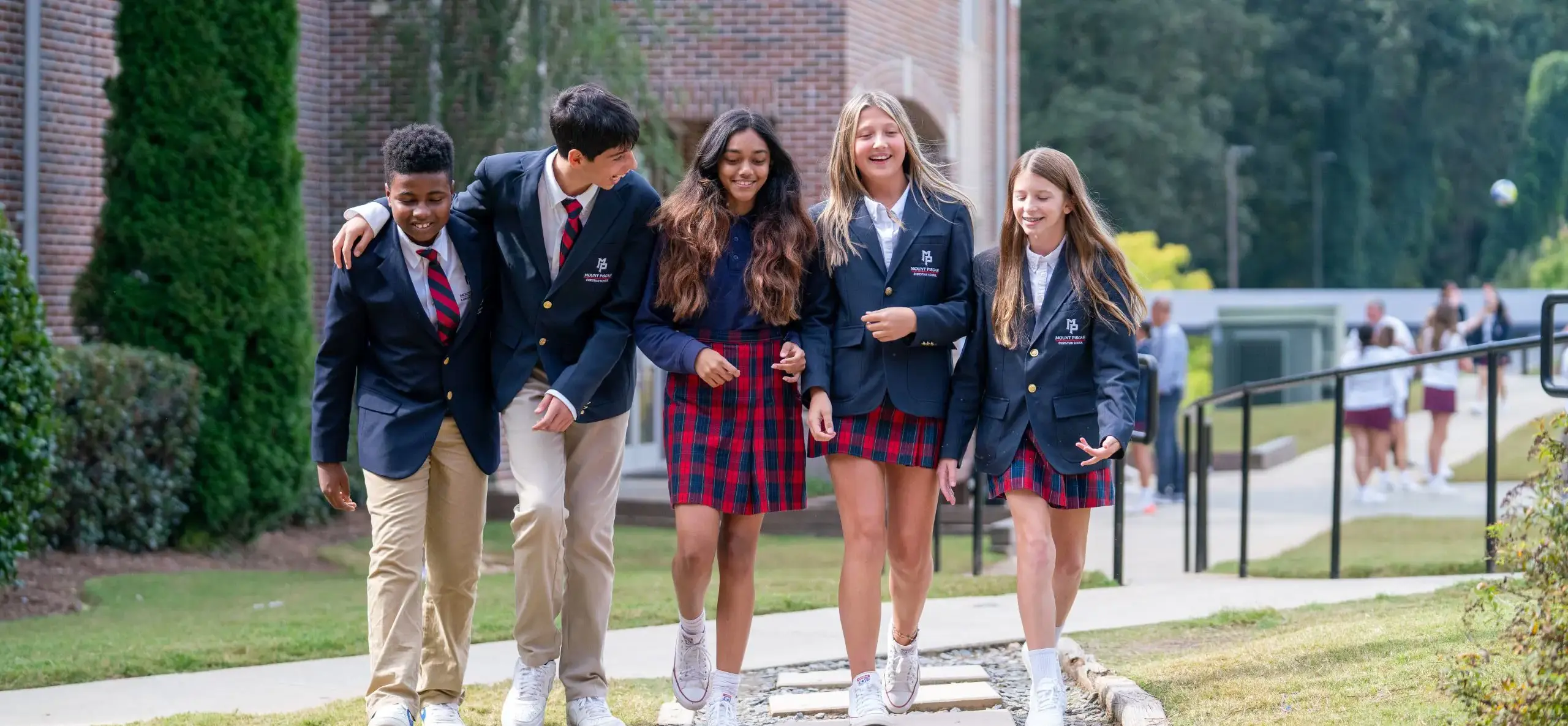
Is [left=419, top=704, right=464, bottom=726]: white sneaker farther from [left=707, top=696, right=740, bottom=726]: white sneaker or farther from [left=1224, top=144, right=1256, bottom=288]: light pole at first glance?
[left=1224, top=144, right=1256, bottom=288]: light pole

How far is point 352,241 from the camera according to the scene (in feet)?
15.0

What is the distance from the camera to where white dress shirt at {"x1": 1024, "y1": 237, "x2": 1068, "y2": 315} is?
192 inches

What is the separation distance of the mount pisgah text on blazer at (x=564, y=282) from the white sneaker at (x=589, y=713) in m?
0.81

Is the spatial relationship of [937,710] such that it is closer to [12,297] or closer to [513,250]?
[513,250]

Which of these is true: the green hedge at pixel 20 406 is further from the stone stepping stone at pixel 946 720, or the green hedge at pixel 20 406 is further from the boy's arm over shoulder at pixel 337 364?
the stone stepping stone at pixel 946 720

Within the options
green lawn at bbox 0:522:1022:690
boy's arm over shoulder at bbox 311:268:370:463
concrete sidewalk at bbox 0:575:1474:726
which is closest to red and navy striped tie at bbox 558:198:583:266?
boy's arm over shoulder at bbox 311:268:370:463

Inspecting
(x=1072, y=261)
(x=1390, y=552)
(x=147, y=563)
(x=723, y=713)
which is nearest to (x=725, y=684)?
(x=723, y=713)

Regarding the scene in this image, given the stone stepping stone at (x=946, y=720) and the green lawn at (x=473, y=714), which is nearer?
the stone stepping stone at (x=946, y=720)

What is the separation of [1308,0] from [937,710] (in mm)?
55596

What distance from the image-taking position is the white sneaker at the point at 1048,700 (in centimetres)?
462

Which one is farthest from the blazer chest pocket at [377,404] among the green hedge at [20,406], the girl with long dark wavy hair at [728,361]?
the green hedge at [20,406]

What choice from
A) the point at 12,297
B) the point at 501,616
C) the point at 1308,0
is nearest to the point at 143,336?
the point at 12,297

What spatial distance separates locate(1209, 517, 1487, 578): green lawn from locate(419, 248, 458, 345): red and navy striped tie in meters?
5.62

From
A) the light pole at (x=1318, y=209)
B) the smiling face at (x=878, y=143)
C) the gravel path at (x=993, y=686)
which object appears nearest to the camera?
the smiling face at (x=878, y=143)
